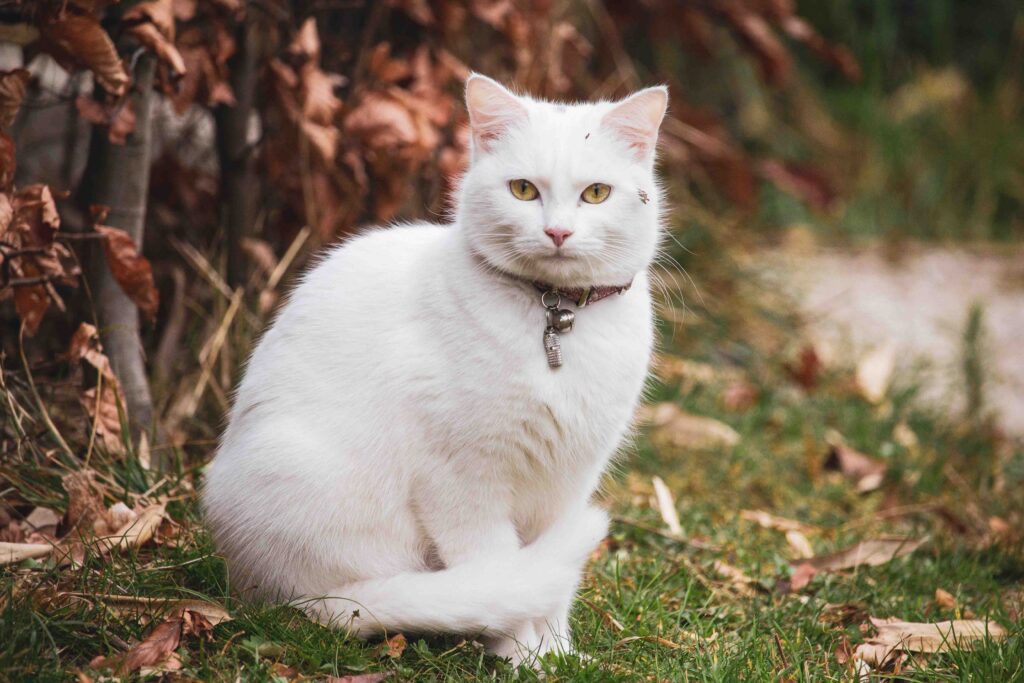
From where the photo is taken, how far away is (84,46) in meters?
2.16

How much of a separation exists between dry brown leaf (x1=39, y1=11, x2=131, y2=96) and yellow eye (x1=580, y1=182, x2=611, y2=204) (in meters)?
1.09

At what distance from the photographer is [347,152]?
A: 119 inches

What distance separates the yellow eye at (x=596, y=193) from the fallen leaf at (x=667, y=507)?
3.66 ft

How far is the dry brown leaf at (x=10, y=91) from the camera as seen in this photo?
2.09 m

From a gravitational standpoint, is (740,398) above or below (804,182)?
below

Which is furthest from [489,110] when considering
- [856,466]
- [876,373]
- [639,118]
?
[876,373]

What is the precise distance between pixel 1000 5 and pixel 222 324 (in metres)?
6.41

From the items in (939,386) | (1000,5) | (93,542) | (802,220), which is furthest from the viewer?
(1000,5)

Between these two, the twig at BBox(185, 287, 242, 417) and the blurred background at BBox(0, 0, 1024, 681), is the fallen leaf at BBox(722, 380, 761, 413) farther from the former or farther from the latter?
the twig at BBox(185, 287, 242, 417)

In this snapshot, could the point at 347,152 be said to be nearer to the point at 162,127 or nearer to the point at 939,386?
the point at 162,127

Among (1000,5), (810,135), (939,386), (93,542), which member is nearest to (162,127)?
(93,542)

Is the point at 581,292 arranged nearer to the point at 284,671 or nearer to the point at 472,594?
the point at 472,594

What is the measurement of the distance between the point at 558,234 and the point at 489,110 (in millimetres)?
338

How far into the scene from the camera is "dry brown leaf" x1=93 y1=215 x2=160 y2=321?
2.30m
